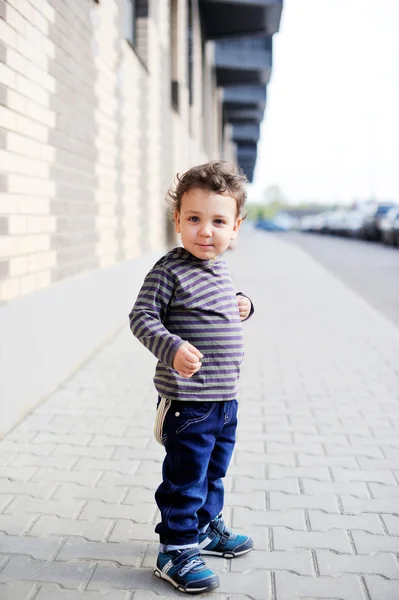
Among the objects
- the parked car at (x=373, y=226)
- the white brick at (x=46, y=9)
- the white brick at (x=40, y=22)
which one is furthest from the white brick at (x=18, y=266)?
the parked car at (x=373, y=226)

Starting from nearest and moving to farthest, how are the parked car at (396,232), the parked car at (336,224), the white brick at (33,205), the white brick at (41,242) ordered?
the white brick at (33,205)
the white brick at (41,242)
the parked car at (396,232)
the parked car at (336,224)

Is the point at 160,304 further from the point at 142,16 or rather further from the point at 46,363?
the point at 142,16

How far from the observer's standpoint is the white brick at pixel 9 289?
4704 mm

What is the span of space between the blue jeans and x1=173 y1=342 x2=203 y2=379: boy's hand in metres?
0.23

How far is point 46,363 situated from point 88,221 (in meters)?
2.04

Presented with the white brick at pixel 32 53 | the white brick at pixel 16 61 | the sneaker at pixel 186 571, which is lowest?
the sneaker at pixel 186 571

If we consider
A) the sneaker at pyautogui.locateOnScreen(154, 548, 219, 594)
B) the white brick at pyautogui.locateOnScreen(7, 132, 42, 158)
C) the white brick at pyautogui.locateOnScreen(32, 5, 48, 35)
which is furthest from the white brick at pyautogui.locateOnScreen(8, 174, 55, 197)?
the sneaker at pyautogui.locateOnScreen(154, 548, 219, 594)

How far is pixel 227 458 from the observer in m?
3.00

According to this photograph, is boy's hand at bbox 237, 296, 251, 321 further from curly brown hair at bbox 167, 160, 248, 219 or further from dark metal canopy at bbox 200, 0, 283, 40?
dark metal canopy at bbox 200, 0, 283, 40

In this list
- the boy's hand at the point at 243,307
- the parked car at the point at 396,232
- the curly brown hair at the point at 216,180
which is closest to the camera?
the curly brown hair at the point at 216,180

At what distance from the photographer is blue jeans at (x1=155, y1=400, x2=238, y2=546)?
9.17 ft

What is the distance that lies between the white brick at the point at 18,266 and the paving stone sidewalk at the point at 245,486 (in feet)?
2.99

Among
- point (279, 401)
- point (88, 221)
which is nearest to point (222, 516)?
point (279, 401)

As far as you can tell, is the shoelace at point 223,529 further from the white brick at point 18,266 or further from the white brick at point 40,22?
the white brick at point 40,22
